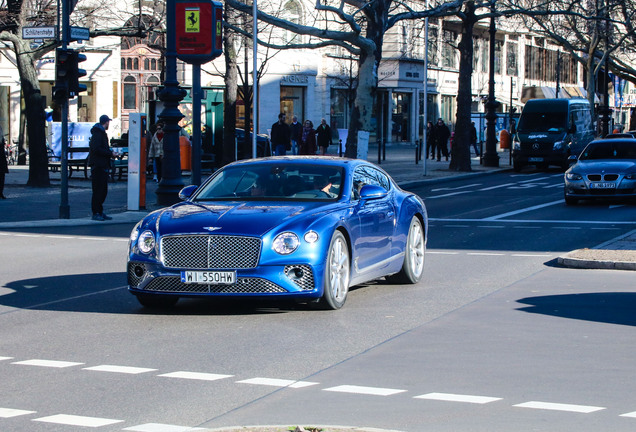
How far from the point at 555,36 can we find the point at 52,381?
5371cm

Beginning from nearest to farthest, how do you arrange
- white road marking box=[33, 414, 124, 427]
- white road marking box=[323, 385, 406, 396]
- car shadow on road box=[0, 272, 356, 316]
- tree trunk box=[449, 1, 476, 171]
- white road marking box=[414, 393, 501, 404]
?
white road marking box=[33, 414, 124, 427], white road marking box=[414, 393, 501, 404], white road marking box=[323, 385, 406, 396], car shadow on road box=[0, 272, 356, 316], tree trunk box=[449, 1, 476, 171]

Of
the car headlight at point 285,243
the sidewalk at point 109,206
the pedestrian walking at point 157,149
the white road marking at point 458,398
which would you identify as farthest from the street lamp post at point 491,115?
the white road marking at point 458,398

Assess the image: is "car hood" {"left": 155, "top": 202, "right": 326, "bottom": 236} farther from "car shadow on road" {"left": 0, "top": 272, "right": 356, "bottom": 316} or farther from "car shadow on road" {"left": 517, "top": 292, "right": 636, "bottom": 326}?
"car shadow on road" {"left": 517, "top": 292, "right": 636, "bottom": 326}

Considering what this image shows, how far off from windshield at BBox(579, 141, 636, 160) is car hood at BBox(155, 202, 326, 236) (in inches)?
649

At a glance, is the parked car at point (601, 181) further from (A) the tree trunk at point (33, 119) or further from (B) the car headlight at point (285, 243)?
(B) the car headlight at point (285, 243)

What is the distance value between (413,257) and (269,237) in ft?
10.00

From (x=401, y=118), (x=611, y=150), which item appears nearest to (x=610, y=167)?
(x=611, y=150)

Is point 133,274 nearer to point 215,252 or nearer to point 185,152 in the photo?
point 215,252

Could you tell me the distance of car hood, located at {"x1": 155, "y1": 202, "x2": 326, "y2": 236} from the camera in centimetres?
979

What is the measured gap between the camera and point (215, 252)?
978 cm

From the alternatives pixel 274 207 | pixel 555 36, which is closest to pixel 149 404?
pixel 274 207

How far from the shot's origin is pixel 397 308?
10531 mm

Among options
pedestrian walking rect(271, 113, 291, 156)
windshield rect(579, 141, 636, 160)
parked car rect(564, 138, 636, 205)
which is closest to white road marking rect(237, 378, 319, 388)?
parked car rect(564, 138, 636, 205)

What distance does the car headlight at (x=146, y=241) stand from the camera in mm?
10000
